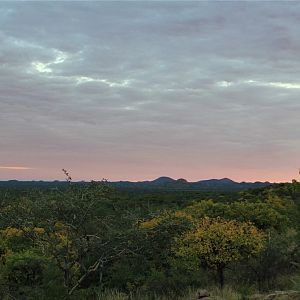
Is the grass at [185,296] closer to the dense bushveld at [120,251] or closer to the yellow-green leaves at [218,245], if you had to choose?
the dense bushveld at [120,251]

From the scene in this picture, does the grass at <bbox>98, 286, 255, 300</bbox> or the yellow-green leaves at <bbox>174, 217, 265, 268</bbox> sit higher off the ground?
the yellow-green leaves at <bbox>174, 217, 265, 268</bbox>

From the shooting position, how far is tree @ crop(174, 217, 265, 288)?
16547mm

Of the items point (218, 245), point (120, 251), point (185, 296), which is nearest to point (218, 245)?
point (218, 245)

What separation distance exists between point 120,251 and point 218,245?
473 centimetres

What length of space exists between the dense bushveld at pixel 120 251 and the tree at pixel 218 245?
0.11ft

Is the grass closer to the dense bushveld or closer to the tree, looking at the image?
the dense bushveld

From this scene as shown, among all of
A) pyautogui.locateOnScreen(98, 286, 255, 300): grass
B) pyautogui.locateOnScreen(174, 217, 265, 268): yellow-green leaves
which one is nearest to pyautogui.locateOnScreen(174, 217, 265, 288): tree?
pyautogui.locateOnScreen(174, 217, 265, 268): yellow-green leaves

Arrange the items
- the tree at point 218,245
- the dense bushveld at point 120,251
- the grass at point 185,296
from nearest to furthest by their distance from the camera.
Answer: the grass at point 185,296 → the dense bushveld at point 120,251 → the tree at point 218,245

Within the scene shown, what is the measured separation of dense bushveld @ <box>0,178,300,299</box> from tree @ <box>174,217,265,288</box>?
0.11 feet

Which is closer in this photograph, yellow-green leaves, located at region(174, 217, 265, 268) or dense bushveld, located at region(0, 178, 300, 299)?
dense bushveld, located at region(0, 178, 300, 299)

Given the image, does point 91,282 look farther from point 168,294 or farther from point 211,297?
point 211,297

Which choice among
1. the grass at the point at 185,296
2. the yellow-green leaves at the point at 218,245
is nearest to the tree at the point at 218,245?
the yellow-green leaves at the point at 218,245

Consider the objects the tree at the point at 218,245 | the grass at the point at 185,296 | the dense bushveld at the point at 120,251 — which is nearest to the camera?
the grass at the point at 185,296

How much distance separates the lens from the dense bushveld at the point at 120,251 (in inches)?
500
